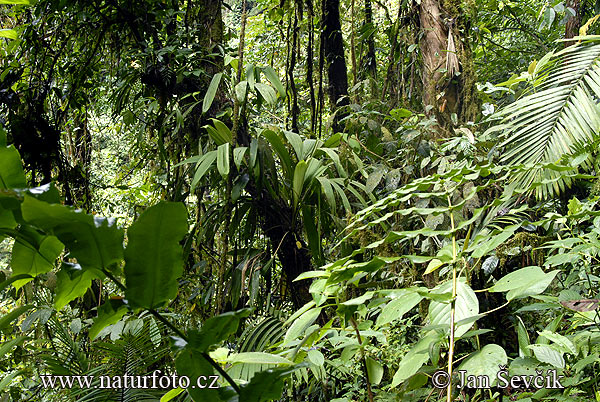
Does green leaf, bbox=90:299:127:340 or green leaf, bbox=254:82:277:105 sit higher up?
green leaf, bbox=254:82:277:105

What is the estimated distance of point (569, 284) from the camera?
5.73 feet

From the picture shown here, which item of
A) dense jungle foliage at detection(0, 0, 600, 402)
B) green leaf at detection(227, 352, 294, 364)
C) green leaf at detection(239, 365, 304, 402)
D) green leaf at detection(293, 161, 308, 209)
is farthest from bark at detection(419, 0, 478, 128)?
green leaf at detection(239, 365, 304, 402)

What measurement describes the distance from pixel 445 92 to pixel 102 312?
2.09 metres

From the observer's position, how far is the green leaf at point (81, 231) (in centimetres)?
33

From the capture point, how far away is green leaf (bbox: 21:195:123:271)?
1.07 ft

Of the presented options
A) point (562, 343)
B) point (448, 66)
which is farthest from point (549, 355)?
point (448, 66)

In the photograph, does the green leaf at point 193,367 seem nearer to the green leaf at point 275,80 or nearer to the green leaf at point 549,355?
the green leaf at point 549,355

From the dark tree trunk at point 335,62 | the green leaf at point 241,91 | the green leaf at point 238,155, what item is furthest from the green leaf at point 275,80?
the dark tree trunk at point 335,62

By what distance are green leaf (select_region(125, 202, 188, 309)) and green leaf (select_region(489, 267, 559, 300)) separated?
0.48 metres

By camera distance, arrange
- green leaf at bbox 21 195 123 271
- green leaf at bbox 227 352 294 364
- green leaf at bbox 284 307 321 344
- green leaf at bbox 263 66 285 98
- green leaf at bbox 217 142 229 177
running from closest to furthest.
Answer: green leaf at bbox 21 195 123 271 < green leaf at bbox 227 352 294 364 < green leaf at bbox 284 307 321 344 < green leaf at bbox 217 142 229 177 < green leaf at bbox 263 66 285 98

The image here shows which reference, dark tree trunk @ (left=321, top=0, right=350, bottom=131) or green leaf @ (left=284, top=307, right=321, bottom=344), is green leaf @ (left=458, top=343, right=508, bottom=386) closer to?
green leaf @ (left=284, top=307, right=321, bottom=344)

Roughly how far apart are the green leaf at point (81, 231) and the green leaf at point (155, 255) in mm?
12

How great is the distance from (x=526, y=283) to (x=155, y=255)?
1.71ft

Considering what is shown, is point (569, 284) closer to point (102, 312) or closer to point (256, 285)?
point (256, 285)
